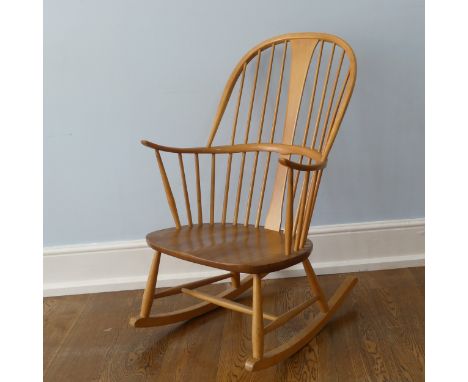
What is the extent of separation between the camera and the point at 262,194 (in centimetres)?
183

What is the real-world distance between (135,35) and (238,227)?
0.90 m

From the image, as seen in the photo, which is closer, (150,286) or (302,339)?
(302,339)

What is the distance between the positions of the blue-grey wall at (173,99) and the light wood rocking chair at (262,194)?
127mm

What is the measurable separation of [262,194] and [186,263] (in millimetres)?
575

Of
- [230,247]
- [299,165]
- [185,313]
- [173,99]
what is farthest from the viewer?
[173,99]

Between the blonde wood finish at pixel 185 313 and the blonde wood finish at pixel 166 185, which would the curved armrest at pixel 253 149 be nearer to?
the blonde wood finish at pixel 166 185

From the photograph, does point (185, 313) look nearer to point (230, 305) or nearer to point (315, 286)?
point (230, 305)

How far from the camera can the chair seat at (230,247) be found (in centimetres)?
142

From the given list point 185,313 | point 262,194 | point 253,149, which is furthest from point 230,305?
point 253,149

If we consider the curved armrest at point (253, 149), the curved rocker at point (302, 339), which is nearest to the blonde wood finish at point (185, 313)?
the curved rocker at point (302, 339)

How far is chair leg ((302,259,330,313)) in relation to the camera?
5.51 ft
